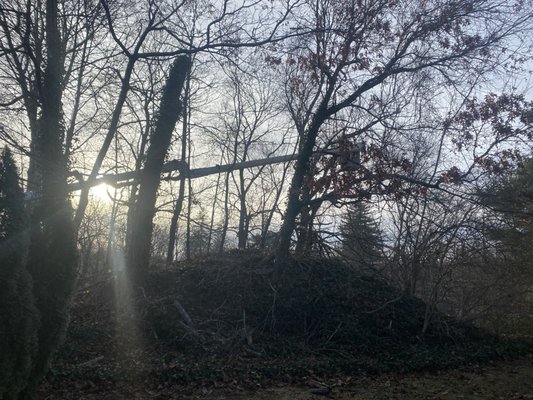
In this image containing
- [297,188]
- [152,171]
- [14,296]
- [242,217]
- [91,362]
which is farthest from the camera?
[242,217]

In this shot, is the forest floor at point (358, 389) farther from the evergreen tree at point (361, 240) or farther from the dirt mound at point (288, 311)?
the evergreen tree at point (361, 240)

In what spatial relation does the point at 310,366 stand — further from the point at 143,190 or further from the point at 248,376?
the point at 143,190

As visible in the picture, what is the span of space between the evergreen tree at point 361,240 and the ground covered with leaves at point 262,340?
0.62 m

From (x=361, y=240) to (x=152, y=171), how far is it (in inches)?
223

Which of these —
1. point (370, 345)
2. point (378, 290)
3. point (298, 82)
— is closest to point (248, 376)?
point (370, 345)

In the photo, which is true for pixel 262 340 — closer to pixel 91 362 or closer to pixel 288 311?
pixel 288 311

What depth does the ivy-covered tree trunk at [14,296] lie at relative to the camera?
14.9 feet

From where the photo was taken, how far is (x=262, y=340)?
9875mm

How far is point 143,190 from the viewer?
12.2 metres

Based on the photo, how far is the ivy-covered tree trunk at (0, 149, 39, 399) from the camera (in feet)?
14.9

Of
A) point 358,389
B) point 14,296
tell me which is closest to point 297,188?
point 358,389

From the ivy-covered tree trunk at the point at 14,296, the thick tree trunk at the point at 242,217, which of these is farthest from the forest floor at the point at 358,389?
the thick tree trunk at the point at 242,217

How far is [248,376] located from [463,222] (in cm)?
628

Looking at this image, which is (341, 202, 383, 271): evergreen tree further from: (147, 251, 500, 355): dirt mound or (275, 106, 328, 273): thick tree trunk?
(275, 106, 328, 273): thick tree trunk
